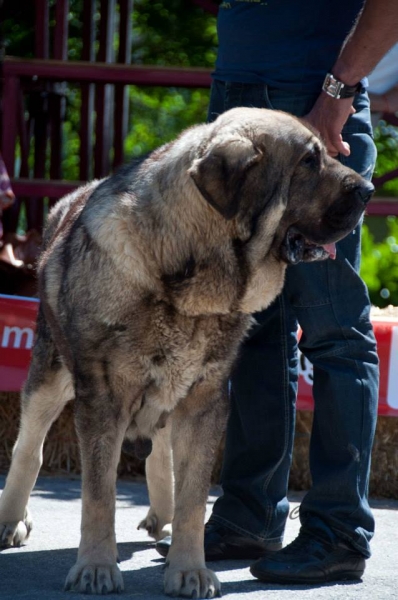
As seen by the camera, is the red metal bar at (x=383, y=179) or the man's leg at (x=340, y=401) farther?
the red metal bar at (x=383, y=179)

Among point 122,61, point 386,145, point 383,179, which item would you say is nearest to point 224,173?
point 383,179

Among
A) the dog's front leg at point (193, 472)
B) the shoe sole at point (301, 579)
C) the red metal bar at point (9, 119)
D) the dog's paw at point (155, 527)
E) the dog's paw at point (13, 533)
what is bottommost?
the dog's paw at point (155, 527)

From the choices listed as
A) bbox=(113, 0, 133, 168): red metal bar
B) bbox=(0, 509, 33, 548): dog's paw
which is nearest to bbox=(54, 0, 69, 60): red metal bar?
bbox=(113, 0, 133, 168): red metal bar

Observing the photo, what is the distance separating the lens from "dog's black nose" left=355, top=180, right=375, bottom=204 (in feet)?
11.5

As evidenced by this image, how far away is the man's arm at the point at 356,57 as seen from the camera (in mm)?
3523

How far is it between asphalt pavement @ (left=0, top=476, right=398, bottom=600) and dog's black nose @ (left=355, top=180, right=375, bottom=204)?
1.31 m

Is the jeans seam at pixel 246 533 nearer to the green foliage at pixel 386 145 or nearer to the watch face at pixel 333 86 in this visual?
the watch face at pixel 333 86

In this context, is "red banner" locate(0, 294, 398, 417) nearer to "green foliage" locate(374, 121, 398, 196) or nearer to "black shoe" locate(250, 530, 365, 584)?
"black shoe" locate(250, 530, 365, 584)

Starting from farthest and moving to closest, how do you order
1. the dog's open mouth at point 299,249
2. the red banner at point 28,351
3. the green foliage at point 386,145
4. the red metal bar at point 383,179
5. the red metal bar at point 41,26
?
the green foliage at point 386,145
the red metal bar at point 41,26
the red metal bar at point 383,179
the red banner at point 28,351
the dog's open mouth at point 299,249

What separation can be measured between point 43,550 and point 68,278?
1.13m

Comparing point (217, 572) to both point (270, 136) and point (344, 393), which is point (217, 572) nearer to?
point (344, 393)

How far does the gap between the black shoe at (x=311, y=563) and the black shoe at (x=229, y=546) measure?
0.32 m

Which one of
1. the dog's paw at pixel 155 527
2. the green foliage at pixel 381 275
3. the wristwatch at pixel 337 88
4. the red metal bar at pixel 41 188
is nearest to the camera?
the wristwatch at pixel 337 88

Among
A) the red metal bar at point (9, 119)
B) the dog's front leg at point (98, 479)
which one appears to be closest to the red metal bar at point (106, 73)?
the red metal bar at point (9, 119)
